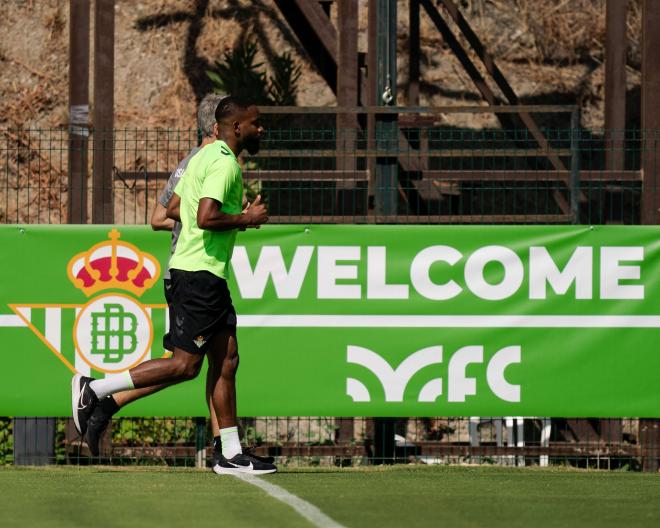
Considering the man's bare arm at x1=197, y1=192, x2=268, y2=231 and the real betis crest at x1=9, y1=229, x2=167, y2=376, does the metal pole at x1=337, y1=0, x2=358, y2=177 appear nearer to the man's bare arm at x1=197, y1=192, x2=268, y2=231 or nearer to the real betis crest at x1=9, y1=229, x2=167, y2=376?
the real betis crest at x1=9, y1=229, x2=167, y2=376

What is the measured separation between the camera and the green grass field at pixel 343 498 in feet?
20.5

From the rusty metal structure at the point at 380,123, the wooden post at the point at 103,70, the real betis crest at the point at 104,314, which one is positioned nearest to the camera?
the real betis crest at the point at 104,314

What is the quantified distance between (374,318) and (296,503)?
3.33 metres

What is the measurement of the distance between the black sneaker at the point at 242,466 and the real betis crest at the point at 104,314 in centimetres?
183

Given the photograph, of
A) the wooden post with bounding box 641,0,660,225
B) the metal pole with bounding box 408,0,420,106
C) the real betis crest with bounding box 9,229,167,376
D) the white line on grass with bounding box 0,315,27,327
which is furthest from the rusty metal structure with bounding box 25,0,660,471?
the white line on grass with bounding box 0,315,27,327

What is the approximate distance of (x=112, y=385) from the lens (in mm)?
8117

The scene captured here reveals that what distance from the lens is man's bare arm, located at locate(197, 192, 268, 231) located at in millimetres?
7785

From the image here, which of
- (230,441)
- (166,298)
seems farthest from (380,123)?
(230,441)

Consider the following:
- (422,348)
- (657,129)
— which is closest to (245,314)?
(422,348)

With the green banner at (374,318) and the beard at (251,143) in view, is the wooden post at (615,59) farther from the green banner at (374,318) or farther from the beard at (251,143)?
the beard at (251,143)

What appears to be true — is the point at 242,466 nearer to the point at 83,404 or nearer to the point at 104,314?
the point at 83,404

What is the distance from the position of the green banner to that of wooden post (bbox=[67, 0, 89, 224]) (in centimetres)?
195

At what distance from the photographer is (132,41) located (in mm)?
19719

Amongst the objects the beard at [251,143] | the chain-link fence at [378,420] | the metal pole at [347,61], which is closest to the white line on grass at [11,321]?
the chain-link fence at [378,420]
